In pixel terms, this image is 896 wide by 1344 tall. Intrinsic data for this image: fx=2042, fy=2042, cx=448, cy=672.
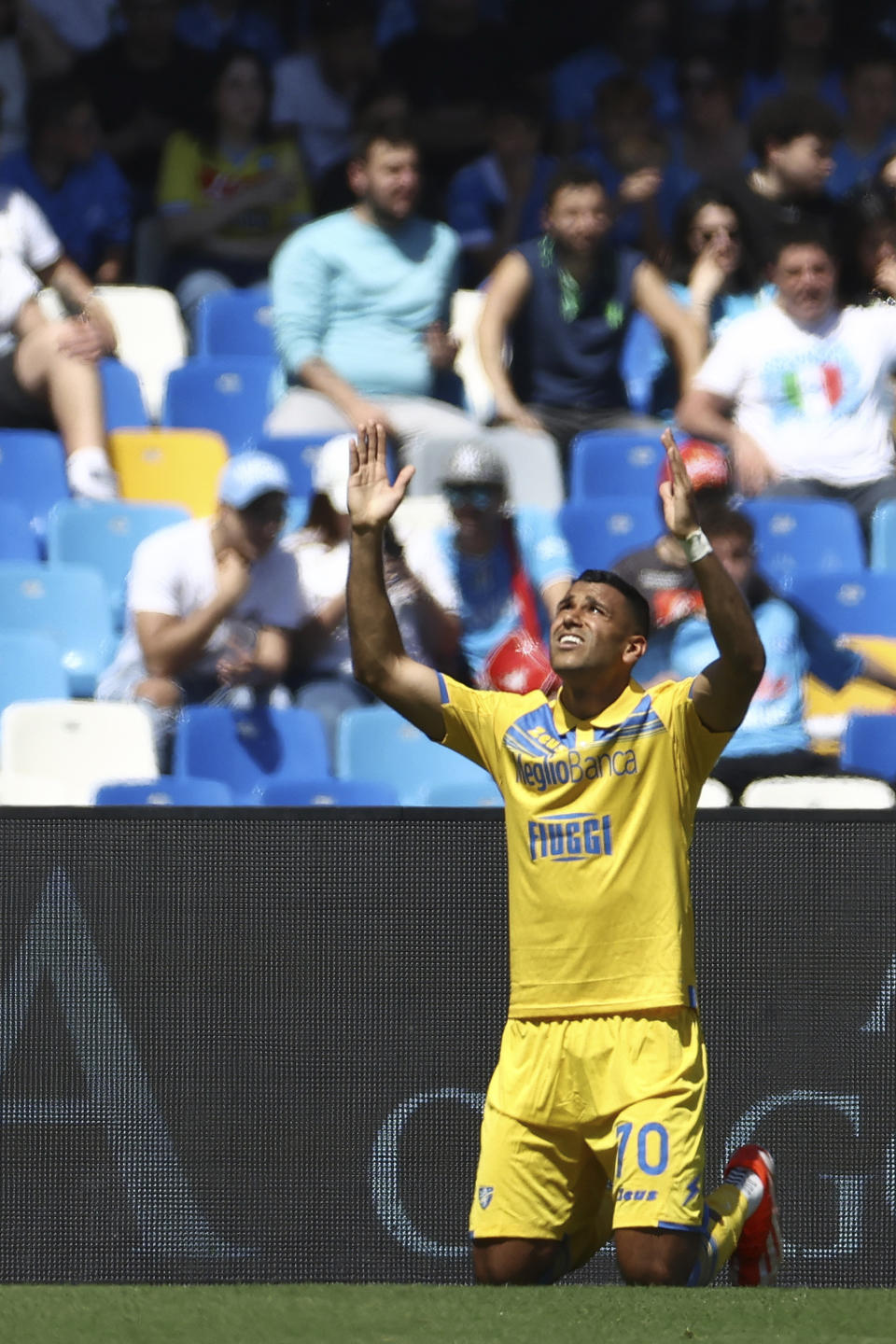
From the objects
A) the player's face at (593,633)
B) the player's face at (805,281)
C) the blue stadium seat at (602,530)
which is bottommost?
the player's face at (593,633)

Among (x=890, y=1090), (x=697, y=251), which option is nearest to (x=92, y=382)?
(x=697, y=251)

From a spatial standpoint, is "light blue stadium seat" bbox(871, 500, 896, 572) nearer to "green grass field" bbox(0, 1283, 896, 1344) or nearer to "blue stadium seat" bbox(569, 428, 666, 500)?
"blue stadium seat" bbox(569, 428, 666, 500)

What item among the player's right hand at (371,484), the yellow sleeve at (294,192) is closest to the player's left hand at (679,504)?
the player's right hand at (371,484)

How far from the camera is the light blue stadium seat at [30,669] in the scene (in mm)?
7027

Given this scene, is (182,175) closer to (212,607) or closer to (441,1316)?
(212,607)

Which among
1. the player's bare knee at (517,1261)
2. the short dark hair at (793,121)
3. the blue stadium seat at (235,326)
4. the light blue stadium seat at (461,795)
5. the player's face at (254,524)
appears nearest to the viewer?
the player's bare knee at (517,1261)

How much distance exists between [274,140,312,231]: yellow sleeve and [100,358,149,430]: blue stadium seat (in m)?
1.40

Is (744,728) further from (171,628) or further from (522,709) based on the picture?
(522,709)

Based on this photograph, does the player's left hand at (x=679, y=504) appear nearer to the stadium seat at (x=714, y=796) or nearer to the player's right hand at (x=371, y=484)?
the player's right hand at (x=371, y=484)

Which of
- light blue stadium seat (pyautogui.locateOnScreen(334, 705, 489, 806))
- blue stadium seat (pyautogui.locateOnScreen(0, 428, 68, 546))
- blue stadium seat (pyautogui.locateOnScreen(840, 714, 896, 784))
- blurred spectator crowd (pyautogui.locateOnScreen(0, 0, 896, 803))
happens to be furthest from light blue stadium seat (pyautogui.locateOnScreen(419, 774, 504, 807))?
blue stadium seat (pyautogui.locateOnScreen(0, 428, 68, 546))

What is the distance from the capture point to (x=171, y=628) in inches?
271

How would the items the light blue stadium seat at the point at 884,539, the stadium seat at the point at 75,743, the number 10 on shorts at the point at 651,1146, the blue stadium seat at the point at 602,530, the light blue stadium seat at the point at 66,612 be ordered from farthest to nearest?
1. the light blue stadium seat at the point at 884,539
2. the blue stadium seat at the point at 602,530
3. the light blue stadium seat at the point at 66,612
4. the stadium seat at the point at 75,743
5. the number 10 on shorts at the point at 651,1146

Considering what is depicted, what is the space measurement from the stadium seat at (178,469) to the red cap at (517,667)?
206 cm

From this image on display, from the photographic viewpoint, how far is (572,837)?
4113 mm
